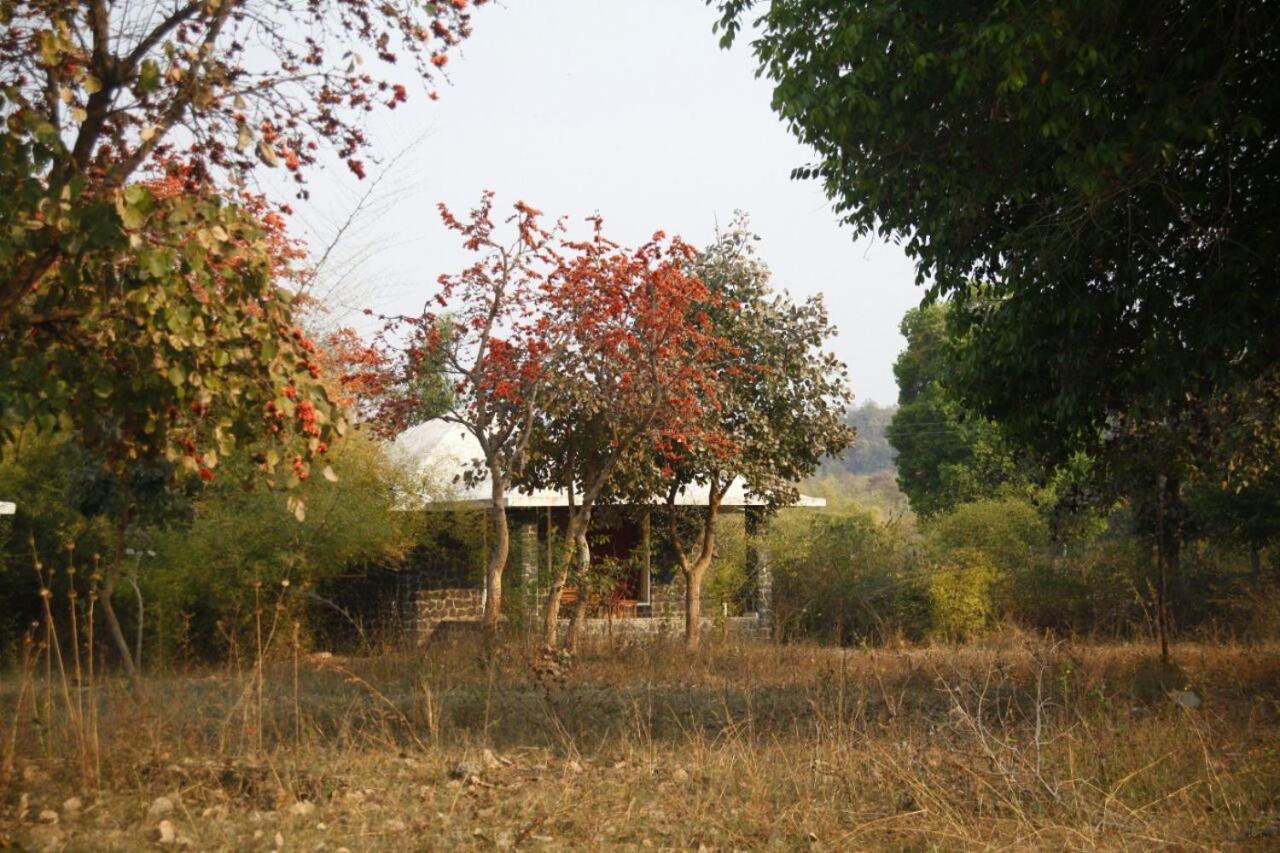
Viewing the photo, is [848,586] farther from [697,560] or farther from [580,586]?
[580,586]

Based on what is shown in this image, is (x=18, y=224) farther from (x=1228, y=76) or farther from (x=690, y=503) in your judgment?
(x=690, y=503)

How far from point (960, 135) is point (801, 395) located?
910 centimetres

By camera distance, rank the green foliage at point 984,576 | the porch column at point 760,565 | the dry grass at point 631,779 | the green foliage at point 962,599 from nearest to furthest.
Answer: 1. the dry grass at point 631,779
2. the green foliage at point 962,599
3. the green foliage at point 984,576
4. the porch column at point 760,565

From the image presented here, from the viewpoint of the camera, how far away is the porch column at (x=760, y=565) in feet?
70.8

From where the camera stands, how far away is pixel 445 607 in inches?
786

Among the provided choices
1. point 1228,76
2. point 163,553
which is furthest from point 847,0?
point 163,553

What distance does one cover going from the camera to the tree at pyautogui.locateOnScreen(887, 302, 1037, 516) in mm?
35312

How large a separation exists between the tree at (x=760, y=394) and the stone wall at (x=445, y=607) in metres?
3.56

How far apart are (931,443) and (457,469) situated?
2079 cm

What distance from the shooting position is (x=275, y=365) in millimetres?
5367

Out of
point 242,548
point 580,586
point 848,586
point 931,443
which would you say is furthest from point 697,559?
point 931,443

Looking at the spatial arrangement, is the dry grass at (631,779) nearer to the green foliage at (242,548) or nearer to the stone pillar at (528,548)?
the green foliage at (242,548)

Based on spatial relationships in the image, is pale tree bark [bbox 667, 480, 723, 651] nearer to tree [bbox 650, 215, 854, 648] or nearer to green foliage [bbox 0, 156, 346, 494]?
tree [bbox 650, 215, 854, 648]

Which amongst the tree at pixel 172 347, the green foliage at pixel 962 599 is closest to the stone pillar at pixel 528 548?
the green foliage at pixel 962 599
